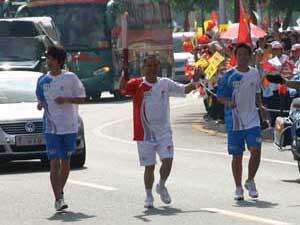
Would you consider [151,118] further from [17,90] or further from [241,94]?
[17,90]

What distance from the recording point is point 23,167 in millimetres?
17906

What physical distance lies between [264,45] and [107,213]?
14124 millimetres

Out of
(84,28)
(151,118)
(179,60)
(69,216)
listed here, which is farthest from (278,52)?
(179,60)

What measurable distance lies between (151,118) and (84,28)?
81.6ft

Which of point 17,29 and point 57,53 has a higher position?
point 57,53

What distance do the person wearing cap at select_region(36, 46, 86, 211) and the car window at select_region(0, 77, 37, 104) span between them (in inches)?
192

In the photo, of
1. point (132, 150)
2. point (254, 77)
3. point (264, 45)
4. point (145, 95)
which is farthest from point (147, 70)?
point (264, 45)

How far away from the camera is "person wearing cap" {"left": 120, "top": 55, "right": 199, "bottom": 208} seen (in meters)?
12.7

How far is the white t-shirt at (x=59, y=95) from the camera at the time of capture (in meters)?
12.9

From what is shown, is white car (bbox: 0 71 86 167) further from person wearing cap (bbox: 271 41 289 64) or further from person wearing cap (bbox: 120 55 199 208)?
person wearing cap (bbox: 271 41 289 64)

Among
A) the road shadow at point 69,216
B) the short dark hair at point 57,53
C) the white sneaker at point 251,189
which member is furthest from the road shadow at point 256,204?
the short dark hair at point 57,53

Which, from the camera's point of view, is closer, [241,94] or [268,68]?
[241,94]

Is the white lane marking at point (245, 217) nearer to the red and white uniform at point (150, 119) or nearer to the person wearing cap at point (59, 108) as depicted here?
the red and white uniform at point (150, 119)

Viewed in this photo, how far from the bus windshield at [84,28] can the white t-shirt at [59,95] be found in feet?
79.6
